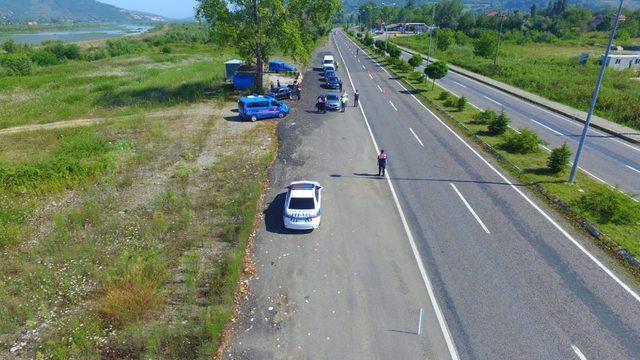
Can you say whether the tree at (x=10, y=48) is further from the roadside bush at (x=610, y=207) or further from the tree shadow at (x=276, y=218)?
the roadside bush at (x=610, y=207)

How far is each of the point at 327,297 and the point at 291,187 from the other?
5.81 metres

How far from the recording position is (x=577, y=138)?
90.6 feet

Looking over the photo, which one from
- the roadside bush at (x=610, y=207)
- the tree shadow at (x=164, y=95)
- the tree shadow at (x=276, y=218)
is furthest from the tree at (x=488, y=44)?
the tree shadow at (x=276, y=218)

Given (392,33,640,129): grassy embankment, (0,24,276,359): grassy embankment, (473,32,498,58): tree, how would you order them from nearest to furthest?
1. (0,24,276,359): grassy embankment
2. (392,33,640,129): grassy embankment
3. (473,32,498,58): tree

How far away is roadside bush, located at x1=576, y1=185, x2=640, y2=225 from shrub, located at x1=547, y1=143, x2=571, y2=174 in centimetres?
329

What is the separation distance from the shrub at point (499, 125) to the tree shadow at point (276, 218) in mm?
17503

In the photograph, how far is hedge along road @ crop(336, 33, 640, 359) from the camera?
33.5ft

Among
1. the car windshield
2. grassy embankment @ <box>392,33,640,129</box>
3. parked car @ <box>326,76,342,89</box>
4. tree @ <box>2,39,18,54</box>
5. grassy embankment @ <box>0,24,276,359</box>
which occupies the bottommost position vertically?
grassy embankment @ <box>0,24,276,359</box>

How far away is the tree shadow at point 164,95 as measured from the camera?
3534 cm

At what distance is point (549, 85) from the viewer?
144 feet

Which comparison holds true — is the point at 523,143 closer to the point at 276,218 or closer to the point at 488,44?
the point at 276,218

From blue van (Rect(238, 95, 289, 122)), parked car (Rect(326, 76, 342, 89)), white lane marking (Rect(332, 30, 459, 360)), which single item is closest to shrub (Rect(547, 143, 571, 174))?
white lane marking (Rect(332, 30, 459, 360))

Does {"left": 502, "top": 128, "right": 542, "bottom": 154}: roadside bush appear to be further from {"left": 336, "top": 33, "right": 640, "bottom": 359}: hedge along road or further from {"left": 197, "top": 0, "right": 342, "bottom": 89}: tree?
{"left": 197, "top": 0, "right": 342, "bottom": 89}: tree

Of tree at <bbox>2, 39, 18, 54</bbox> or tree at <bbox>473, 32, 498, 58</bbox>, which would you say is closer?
tree at <bbox>473, 32, 498, 58</bbox>
